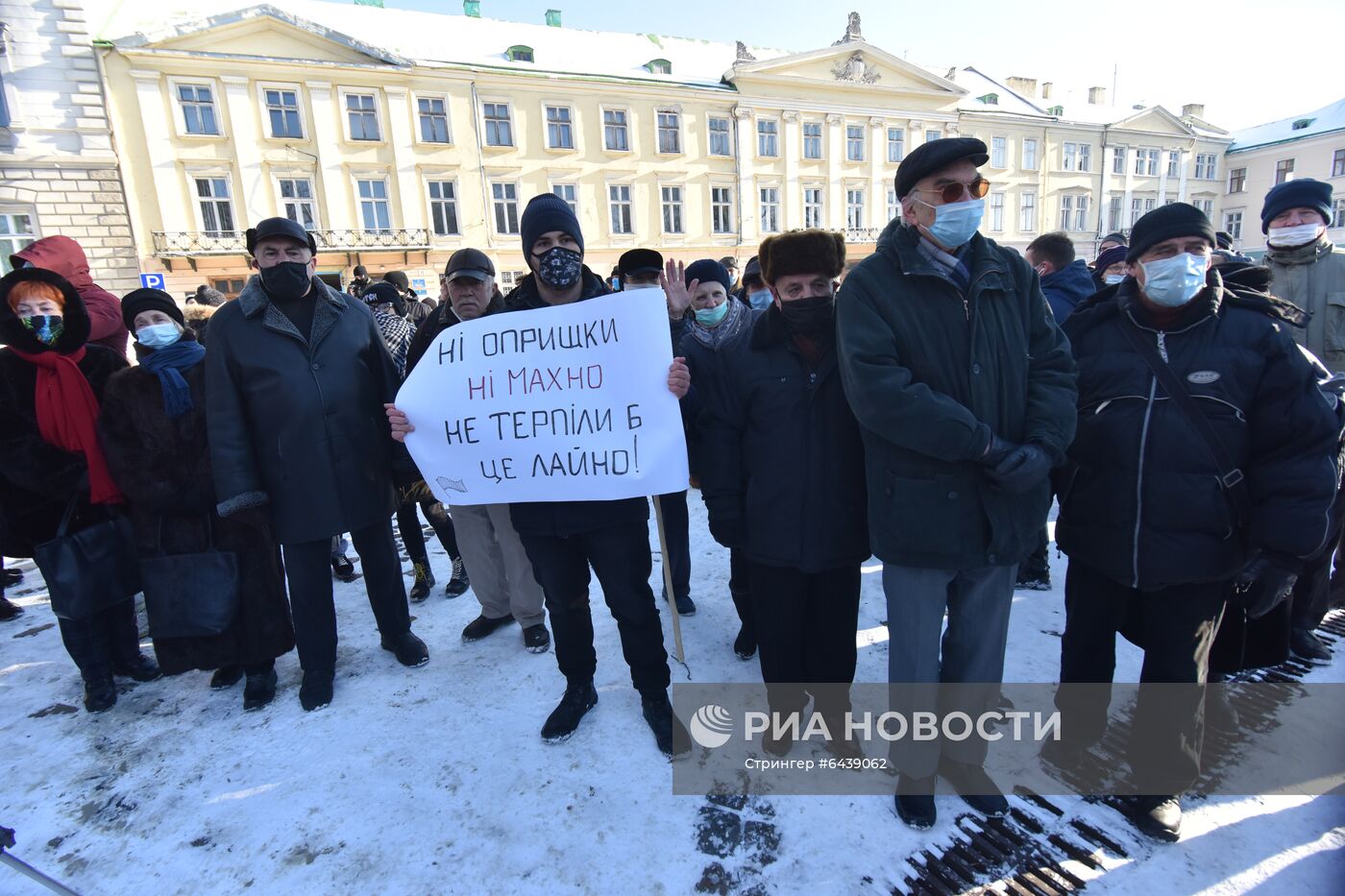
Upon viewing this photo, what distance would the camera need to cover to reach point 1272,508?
1.98 metres

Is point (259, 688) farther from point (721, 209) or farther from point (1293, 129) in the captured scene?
point (1293, 129)

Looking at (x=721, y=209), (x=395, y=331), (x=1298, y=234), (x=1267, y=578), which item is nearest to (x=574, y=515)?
(x=1267, y=578)

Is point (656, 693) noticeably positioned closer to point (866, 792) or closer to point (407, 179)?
point (866, 792)

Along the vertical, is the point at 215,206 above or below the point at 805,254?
above

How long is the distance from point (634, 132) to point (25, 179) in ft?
61.9

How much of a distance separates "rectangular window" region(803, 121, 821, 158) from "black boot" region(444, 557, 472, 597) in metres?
28.8

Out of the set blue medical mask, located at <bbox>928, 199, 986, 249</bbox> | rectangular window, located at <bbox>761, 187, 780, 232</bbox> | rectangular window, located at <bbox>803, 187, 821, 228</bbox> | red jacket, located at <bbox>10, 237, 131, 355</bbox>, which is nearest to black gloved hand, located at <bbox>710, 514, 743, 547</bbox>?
blue medical mask, located at <bbox>928, 199, 986, 249</bbox>

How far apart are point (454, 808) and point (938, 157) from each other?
2864 mm

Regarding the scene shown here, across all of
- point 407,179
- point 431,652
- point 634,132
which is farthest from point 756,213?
point 431,652

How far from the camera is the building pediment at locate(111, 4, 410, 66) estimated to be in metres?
19.1

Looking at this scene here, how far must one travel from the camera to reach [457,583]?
4336 millimetres

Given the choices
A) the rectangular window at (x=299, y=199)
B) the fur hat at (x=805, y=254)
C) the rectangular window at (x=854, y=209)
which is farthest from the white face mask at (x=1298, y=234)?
the rectangular window at (x=854, y=209)

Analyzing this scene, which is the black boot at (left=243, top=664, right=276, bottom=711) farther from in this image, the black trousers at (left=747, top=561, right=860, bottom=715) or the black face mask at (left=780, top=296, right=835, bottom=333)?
the black face mask at (left=780, top=296, right=835, bottom=333)

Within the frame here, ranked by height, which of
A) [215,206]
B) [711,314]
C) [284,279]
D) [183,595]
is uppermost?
[215,206]
